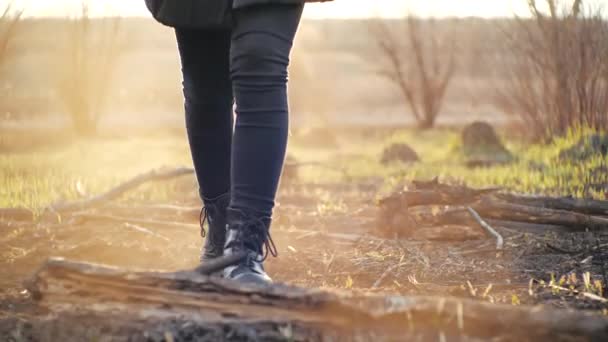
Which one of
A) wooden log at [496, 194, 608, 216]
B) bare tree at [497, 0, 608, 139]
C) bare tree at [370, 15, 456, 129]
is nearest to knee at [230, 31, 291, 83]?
wooden log at [496, 194, 608, 216]

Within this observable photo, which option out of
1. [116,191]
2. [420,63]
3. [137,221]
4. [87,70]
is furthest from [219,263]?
[420,63]

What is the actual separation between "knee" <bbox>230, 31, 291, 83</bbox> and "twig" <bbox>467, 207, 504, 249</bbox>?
0.99 meters

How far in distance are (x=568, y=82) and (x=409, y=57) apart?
15.0 ft

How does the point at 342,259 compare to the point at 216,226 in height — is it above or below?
below

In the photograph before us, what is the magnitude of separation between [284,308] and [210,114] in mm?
784

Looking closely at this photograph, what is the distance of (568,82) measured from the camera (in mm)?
5090

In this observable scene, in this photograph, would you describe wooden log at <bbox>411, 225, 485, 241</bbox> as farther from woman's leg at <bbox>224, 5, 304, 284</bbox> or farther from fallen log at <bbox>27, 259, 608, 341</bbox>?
fallen log at <bbox>27, 259, 608, 341</bbox>

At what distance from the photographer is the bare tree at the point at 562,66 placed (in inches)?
190

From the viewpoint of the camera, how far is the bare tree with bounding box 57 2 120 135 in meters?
6.82

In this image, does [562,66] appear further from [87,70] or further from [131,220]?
[87,70]

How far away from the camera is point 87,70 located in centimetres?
721

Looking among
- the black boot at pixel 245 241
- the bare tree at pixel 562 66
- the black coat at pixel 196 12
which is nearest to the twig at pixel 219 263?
the black boot at pixel 245 241

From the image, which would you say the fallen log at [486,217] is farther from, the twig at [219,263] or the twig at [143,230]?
the twig at [219,263]

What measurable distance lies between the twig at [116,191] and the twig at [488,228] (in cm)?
145
